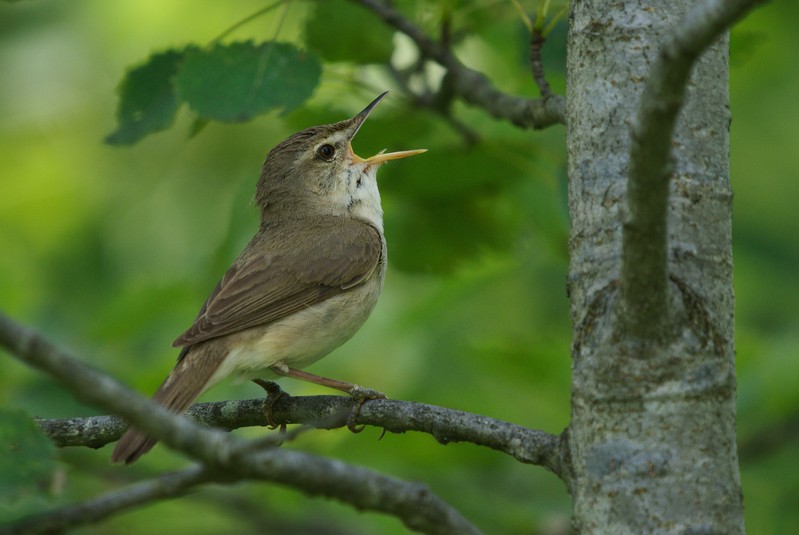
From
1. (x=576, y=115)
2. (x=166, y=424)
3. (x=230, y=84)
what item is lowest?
(x=166, y=424)

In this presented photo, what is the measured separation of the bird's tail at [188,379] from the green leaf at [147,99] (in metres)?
0.95

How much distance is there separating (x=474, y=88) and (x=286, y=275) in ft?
4.54

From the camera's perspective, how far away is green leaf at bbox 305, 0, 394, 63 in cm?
419

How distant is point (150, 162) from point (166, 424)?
24.6 feet

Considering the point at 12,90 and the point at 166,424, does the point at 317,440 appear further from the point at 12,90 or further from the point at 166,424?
the point at 12,90

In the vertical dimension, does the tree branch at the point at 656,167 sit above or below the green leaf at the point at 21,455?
above

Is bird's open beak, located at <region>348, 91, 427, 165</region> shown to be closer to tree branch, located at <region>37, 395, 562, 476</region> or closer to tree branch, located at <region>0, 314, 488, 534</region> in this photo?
tree branch, located at <region>37, 395, 562, 476</region>

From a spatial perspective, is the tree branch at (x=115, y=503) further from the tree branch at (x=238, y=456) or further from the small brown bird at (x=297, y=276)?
the small brown bird at (x=297, y=276)

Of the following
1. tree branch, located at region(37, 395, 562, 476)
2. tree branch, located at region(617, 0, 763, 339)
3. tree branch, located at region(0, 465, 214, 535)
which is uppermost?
tree branch, located at region(617, 0, 763, 339)

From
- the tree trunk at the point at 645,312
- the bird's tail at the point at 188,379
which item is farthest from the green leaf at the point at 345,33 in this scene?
the tree trunk at the point at 645,312

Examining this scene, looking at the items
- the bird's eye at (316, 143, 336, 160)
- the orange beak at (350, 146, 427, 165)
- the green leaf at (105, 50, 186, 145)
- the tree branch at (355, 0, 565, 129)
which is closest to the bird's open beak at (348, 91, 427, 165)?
the orange beak at (350, 146, 427, 165)

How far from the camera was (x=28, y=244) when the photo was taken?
26.5 feet

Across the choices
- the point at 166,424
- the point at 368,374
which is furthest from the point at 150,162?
the point at 166,424

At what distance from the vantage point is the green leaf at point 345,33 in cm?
419
